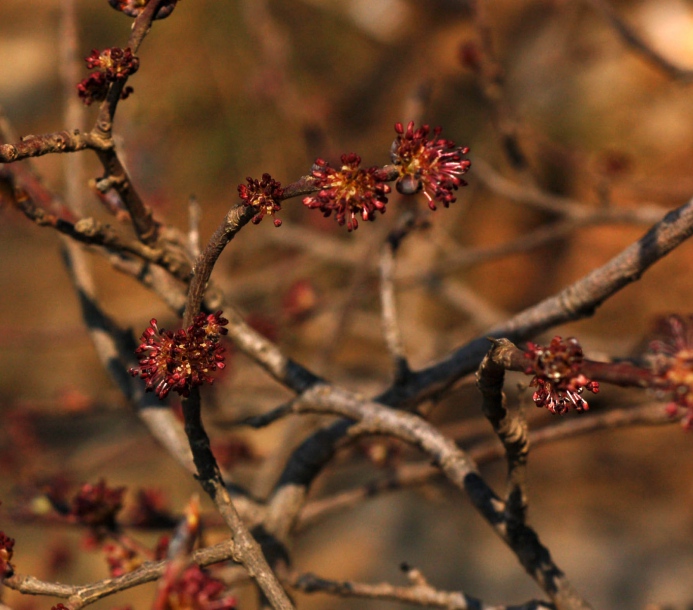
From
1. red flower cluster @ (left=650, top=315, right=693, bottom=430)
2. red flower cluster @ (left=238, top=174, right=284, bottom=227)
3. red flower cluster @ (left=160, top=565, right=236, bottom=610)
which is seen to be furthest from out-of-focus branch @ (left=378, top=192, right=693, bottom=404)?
red flower cluster @ (left=160, top=565, right=236, bottom=610)

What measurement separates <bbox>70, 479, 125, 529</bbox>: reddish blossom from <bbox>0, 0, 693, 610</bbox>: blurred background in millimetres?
2054

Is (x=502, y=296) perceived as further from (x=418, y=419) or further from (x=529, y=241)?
(x=418, y=419)

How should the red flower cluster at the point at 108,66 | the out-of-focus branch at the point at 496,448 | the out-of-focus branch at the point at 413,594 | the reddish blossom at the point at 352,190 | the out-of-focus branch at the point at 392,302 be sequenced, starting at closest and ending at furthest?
the reddish blossom at the point at 352,190 → the red flower cluster at the point at 108,66 → the out-of-focus branch at the point at 413,594 → the out-of-focus branch at the point at 392,302 → the out-of-focus branch at the point at 496,448

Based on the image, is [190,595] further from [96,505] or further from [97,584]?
[96,505]

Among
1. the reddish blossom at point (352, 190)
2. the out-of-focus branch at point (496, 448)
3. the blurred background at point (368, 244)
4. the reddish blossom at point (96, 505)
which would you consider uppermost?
the blurred background at point (368, 244)

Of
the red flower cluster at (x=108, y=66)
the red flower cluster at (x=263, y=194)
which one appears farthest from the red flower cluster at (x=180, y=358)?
the red flower cluster at (x=108, y=66)

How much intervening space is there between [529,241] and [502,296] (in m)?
2.77

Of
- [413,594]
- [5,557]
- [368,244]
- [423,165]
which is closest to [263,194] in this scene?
[423,165]

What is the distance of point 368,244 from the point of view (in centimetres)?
507

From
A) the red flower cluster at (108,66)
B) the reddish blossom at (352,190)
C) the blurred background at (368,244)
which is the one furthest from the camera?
the blurred background at (368,244)

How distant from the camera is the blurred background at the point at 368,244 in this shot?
18.1 feet

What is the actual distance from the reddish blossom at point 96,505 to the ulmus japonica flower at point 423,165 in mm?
1788

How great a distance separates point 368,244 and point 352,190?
3.61 metres

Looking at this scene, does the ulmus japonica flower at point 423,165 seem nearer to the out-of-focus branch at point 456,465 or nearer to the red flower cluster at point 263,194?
the red flower cluster at point 263,194
